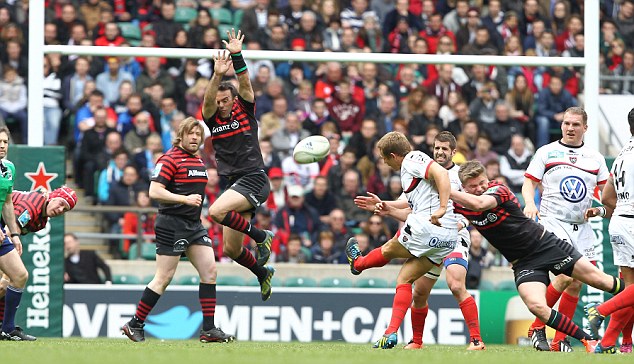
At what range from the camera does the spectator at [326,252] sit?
48.6 feet

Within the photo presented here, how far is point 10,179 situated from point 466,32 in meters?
9.15


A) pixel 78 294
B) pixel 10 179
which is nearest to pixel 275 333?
pixel 78 294

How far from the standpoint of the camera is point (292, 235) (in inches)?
584

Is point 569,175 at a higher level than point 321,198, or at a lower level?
higher

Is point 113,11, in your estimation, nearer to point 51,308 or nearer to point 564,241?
point 51,308

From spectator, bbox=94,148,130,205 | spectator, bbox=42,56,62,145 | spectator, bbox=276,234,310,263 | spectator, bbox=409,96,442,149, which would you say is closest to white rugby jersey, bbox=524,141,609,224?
spectator, bbox=276,234,310,263

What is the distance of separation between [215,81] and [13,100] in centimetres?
596

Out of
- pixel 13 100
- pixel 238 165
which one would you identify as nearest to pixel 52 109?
pixel 13 100

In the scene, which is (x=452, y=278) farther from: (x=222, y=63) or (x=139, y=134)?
(x=139, y=134)

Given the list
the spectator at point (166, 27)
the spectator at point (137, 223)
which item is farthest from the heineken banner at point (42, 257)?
the spectator at point (166, 27)

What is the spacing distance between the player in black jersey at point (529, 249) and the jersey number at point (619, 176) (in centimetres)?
71

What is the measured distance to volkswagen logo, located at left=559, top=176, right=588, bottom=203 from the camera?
10.8 metres

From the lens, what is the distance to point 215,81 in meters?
10.5

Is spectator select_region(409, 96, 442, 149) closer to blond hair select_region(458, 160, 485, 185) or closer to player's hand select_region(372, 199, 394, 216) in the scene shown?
player's hand select_region(372, 199, 394, 216)
